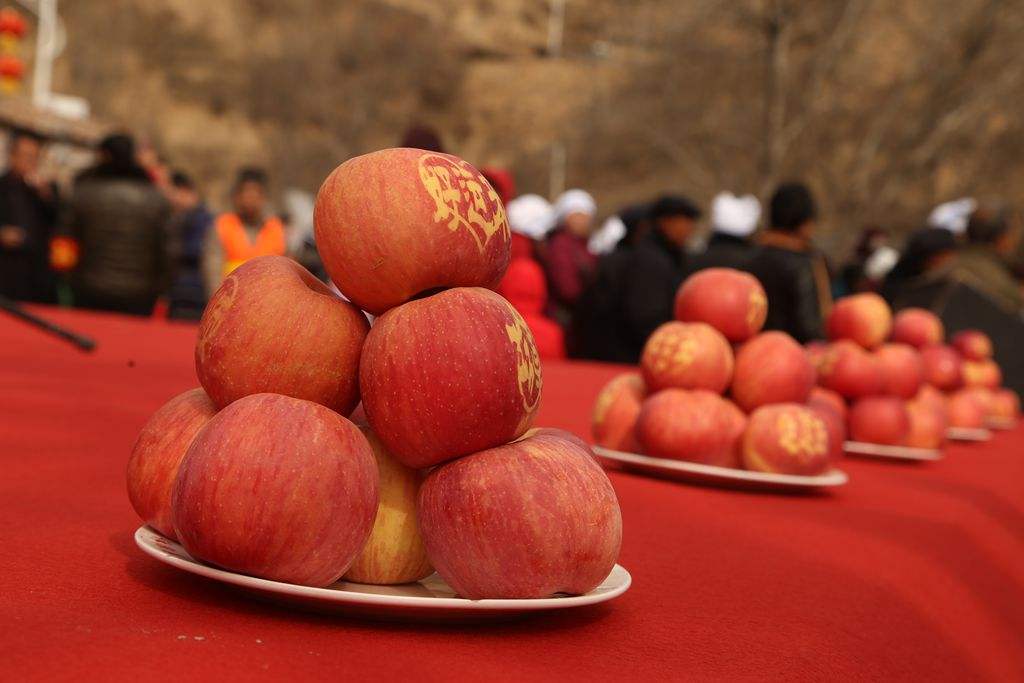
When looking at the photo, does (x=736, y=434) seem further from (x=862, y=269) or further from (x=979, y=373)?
(x=862, y=269)

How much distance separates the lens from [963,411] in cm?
459

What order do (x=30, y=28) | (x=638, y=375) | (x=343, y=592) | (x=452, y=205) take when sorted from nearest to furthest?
(x=343, y=592), (x=452, y=205), (x=638, y=375), (x=30, y=28)

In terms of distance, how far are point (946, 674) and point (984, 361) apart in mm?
4122

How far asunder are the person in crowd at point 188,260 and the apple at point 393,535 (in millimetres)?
5665

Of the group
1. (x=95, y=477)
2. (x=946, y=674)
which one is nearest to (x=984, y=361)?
(x=946, y=674)

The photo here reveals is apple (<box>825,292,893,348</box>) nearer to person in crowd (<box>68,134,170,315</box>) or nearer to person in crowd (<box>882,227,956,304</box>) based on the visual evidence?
person in crowd (<box>882,227,956,304</box>)

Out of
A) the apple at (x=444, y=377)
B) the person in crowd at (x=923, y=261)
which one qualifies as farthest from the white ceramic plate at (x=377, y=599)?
the person in crowd at (x=923, y=261)

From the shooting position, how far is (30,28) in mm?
38781

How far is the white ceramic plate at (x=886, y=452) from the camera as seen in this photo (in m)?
3.45

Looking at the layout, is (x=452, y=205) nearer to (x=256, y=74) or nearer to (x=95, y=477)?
(x=95, y=477)

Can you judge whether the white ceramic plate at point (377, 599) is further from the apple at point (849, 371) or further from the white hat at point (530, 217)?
the white hat at point (530, 217)

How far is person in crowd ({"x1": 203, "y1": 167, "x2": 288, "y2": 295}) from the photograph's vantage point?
6117mm

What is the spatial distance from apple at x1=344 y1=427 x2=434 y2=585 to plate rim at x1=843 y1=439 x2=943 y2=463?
2.36 meters

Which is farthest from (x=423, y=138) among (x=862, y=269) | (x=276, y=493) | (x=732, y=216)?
(x=862, y=269)
